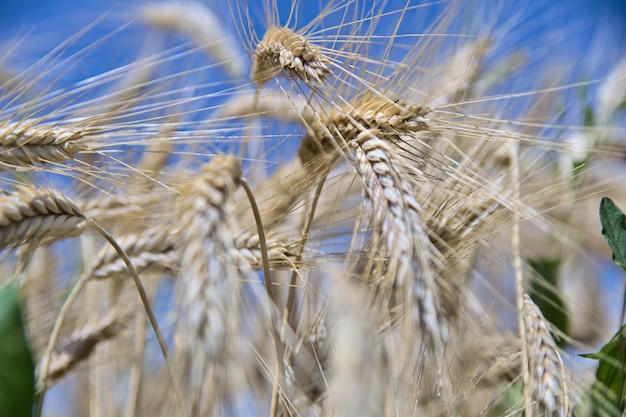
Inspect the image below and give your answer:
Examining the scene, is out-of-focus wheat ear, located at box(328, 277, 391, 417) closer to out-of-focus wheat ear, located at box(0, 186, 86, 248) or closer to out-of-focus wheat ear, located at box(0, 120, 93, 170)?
out-of-focus wheat ear, located at box(0, 186, 86, 248)

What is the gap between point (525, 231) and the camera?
4.75ft

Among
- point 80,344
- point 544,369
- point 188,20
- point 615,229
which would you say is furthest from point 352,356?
point 188,20

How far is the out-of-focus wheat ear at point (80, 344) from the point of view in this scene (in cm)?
102

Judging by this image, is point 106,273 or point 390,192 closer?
point 390,192

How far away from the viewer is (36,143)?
875 mm

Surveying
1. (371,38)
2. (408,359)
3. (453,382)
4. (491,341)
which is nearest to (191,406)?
(408,359)

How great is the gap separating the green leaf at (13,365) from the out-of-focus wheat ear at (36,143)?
22cm

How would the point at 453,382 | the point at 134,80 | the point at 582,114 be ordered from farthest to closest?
the point at 134,80 → the point at 582,114 → the point at 453,382

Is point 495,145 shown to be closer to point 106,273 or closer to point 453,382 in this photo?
point 453,382

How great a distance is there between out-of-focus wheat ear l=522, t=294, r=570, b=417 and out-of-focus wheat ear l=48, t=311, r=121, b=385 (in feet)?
2.25

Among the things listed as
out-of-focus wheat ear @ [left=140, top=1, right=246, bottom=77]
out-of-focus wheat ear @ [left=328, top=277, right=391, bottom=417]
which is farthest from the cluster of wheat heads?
out-of-focus wheat ear @ [left=140, top=1, right=246, bottom=77]

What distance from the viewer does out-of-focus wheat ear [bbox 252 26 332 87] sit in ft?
2.98

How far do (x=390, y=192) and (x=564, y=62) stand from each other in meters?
1.15

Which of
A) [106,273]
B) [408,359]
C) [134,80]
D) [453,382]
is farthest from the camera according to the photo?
[134,80]
